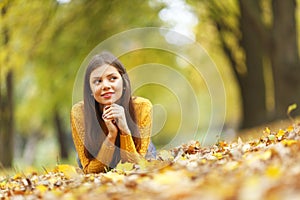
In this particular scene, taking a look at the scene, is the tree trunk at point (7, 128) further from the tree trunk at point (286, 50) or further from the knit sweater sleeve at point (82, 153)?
the knit sweater sleeve at point (82, 153)

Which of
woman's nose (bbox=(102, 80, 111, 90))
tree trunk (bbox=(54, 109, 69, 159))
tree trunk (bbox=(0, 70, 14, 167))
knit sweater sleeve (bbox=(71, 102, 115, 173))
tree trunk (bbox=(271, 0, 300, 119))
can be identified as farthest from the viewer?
tree trunk (bbox=(54, 109, 69, 159))

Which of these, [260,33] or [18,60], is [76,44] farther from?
[260,33]

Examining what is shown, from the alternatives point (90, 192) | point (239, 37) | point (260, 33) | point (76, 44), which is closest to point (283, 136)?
point (90, 192)

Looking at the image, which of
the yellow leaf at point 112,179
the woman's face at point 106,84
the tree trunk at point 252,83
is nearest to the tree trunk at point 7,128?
the tree trunk at point 252,83

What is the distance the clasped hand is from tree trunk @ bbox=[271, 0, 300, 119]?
7.09 metres

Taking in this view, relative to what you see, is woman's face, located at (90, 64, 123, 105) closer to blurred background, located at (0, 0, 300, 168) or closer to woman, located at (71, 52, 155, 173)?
woman, located at (71, 52, 155, 173)

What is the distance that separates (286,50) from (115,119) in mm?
7263

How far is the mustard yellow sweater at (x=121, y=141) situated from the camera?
401 cm

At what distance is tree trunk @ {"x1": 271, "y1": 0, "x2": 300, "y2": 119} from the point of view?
411 inches

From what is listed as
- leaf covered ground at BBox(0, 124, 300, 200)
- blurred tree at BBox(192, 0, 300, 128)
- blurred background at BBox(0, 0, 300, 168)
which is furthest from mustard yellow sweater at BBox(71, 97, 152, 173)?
blurred tree at BBox(192, 0, 300, 128)

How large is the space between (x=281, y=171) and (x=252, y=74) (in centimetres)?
1226

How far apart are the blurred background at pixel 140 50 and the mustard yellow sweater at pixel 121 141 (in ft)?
12.5

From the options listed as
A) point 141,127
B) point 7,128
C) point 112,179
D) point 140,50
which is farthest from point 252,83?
point 112,179

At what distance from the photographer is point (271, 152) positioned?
2.93 metres
